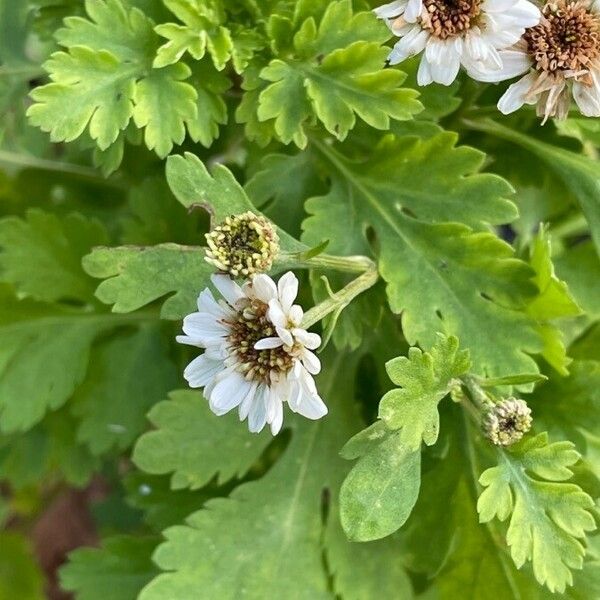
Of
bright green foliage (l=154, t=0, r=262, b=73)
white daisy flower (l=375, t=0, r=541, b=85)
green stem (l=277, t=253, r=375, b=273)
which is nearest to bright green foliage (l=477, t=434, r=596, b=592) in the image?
green stem (l=277, t=253, r=375, b=273)

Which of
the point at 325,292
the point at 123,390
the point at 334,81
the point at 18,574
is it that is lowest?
the point at 18,574

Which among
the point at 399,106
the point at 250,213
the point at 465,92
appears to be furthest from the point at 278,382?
the point at 465,92

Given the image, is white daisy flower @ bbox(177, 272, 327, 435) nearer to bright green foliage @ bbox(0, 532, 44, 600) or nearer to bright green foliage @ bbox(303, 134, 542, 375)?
bright green foliage @ bbox(303, 134, 542, 375)

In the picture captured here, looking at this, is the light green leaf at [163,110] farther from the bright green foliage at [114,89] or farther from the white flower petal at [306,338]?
the white flower petal at [306,338]

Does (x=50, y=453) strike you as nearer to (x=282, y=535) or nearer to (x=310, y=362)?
(x=282, y=535)

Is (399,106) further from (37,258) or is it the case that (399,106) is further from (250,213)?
(37,258)

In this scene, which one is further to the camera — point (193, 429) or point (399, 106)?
point (193, 429)

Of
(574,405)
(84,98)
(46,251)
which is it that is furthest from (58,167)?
(574,405)

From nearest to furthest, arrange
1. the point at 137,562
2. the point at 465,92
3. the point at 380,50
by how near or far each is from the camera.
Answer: the point at 380,50
the point at 465,92
the point at 137,562
